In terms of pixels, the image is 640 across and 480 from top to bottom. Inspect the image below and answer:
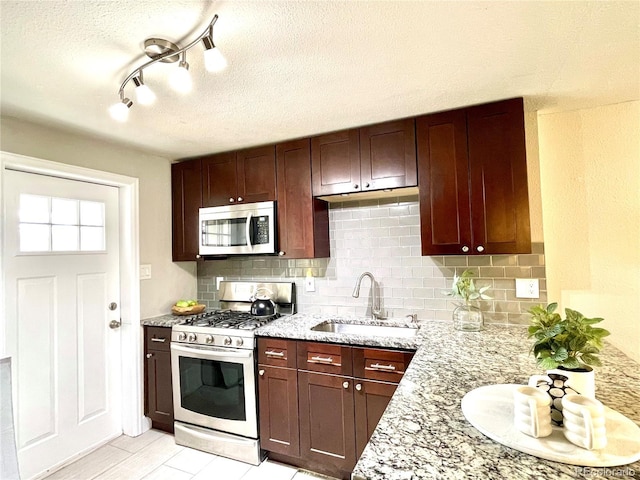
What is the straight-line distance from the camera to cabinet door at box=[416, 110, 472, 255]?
6.72 ft

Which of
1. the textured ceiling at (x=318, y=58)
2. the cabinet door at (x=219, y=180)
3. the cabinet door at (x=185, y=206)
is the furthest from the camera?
the cabinet door at (x=185, y=206)

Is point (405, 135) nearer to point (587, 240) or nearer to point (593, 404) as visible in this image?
point (587, 240)

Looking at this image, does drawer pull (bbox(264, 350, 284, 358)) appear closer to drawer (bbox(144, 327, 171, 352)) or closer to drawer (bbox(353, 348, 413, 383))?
drawer (bbox(353, 348, 413, 383))

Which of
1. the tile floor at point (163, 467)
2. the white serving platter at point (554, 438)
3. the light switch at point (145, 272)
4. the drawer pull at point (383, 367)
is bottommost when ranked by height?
the tile floor at point (163, 467)

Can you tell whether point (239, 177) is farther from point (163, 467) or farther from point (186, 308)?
point (163, 467)

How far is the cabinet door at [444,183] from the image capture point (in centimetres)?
205

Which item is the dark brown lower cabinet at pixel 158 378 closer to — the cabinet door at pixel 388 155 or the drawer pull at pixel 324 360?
the drawer pull at pixel 324 360

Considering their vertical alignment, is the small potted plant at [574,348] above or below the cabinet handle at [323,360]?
above

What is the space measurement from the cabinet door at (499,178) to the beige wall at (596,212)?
43cm

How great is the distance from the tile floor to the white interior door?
160 mm

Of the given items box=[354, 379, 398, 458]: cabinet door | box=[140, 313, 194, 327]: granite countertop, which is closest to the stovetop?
box=[140, 313, 194, 327]: granite countertop

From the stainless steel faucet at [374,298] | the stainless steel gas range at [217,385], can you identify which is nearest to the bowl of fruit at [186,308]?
the stainless steel gas range at [217,385]

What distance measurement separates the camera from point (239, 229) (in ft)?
8.80

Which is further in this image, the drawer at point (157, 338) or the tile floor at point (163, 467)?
the drawer at point (157, 338)
